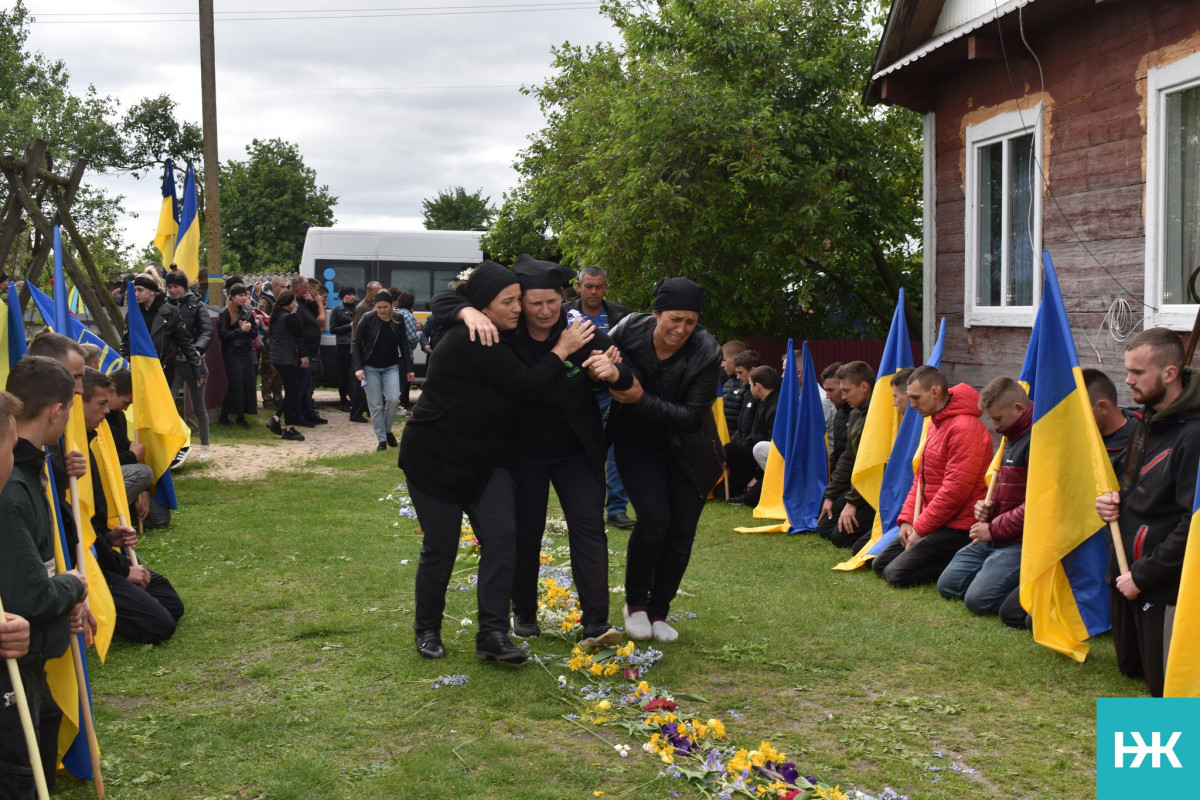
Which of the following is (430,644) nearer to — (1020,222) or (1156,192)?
(1156,192)

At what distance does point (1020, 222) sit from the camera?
395 inches

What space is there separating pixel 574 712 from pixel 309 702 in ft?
3.98

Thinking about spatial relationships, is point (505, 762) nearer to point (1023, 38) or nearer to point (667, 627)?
point (667, 627)

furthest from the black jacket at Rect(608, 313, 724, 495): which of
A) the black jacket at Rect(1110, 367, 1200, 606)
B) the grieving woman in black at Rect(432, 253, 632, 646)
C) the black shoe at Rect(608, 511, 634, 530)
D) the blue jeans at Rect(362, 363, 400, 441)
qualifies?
the blue jeans at Rect(362, 363, 400, 441)

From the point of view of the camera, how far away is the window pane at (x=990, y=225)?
10.4m

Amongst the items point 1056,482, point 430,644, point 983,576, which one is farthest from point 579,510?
point 983,576

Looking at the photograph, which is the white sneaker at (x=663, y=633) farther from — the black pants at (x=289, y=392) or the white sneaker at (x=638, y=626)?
the black pants at (x=289, y=392)

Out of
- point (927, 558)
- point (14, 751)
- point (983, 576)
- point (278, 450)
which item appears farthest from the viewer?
point (278, 450)

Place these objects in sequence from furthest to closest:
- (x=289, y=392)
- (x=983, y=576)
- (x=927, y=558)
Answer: (x=289, y=392) < (x=927, y=558) < (x=983, y=576)

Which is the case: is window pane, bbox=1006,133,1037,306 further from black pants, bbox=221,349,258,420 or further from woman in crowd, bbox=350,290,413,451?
black pants, bbox=221,349,258,420

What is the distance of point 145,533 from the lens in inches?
367

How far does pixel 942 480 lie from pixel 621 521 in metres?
2.96

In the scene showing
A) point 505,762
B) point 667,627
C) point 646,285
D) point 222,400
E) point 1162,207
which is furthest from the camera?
point 222,400

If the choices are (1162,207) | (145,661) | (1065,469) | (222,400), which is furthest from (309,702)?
(222,400)
